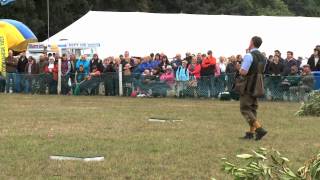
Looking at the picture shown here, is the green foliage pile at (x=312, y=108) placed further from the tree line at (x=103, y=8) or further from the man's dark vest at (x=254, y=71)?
the tree line at (x=103, y=8)

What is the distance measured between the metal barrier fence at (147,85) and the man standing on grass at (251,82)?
8.96 m

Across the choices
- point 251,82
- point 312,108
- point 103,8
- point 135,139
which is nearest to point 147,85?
point 312,108

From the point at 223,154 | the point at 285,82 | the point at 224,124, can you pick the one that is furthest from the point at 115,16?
the point at 223,154

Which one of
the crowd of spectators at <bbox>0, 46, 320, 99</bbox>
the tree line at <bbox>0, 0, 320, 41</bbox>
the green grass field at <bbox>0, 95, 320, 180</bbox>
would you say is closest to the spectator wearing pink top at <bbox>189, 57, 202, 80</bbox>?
the crowd of spectators at <bbox>0, 46, 320, 99</bbox>

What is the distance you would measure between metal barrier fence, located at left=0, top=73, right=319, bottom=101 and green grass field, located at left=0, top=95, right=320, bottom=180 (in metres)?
2.54

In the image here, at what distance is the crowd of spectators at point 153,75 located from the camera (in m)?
20.4

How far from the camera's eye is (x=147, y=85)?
869 inches

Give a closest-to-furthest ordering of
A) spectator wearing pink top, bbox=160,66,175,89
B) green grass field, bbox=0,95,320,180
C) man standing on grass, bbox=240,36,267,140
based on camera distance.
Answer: green grass field, bbox=0,95,320,180 → man standing on grass, bbox=240,36,267,140 → spectator wearing pink top, bbox=160,66,175,89

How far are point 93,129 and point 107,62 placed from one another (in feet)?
39.3

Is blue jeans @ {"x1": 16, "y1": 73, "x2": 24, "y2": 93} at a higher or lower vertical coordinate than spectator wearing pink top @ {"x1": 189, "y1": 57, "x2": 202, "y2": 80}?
lower

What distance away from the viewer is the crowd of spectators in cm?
2038

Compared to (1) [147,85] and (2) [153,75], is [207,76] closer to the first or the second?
(2) [153,75]

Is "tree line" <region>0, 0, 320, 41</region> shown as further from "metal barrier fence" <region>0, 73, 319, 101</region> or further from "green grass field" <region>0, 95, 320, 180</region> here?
"green grass field" <region>0, 95, 320, 180</region>

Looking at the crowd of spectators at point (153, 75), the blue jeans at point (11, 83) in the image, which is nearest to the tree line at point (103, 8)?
the blue jeans at point (11, 83)
